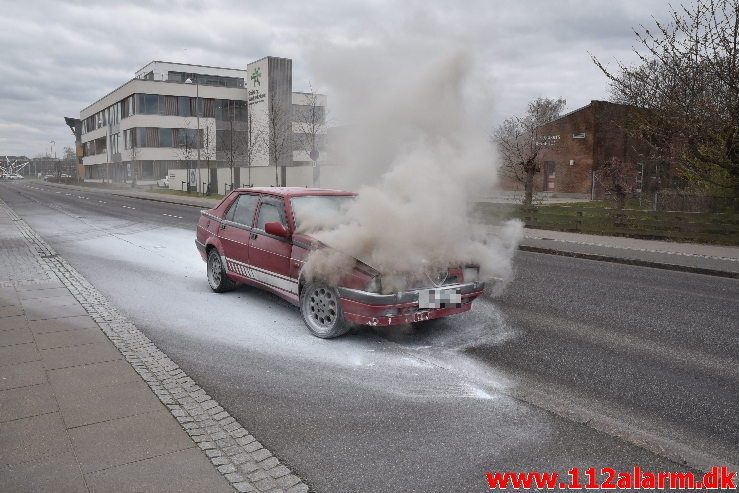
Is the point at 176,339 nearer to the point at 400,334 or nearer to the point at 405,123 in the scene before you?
the point at 400,334

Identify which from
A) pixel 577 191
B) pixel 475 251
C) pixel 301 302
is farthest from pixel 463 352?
pixel 577 191

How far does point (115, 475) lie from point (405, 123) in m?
4.97

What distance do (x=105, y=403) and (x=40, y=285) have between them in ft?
17.2

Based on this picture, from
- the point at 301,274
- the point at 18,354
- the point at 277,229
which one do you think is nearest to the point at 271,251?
the point at 277,229

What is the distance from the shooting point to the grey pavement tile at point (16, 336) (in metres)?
5.58

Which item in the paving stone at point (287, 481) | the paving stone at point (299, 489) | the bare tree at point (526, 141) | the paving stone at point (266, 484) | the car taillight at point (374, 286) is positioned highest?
the bare tree at point (526, 141)

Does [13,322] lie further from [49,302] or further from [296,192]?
[296,192]

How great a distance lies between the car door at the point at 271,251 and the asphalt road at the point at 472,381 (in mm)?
495

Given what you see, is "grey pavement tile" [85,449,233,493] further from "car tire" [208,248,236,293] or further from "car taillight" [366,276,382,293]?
"car tire" [208,248,236,293]

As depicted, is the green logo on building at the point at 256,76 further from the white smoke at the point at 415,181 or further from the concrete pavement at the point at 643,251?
the white smoke at the point at 415,181

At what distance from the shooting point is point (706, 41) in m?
13.7

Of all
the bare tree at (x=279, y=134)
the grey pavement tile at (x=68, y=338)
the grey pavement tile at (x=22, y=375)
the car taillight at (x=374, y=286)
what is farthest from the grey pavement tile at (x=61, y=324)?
the bare tree at (x=279, y=134)

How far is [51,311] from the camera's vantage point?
22.3ft

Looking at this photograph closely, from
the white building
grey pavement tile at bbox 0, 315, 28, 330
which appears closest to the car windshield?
grey pavement tile at bbox 0, 315, 28, 330
